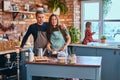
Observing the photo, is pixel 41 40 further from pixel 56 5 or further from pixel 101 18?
pixel 101 18

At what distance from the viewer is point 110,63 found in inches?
185

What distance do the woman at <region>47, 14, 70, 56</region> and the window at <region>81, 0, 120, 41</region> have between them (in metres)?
2.34

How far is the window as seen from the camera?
19.0 feet

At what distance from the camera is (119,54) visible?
4594mm

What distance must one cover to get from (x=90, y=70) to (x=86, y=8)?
3.22m

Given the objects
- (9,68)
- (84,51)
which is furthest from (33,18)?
Result: (9,68)

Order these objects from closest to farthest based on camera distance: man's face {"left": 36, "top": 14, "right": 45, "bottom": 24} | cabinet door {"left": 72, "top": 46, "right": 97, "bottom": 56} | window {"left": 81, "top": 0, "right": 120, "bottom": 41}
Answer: man's face {"left": 36, "top": 14, "right": 45, "bottom": 24} → cabinet door {"left": 72, "top": 46, "right": 97, "bottom": 56} → window {"left": 81, "top": 0, "right": 120, "bottom": 41}

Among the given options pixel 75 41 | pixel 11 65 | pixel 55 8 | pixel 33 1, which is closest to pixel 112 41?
pixel 75 41

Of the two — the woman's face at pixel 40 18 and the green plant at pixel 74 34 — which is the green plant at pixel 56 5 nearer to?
the green plant at pixel 74 34

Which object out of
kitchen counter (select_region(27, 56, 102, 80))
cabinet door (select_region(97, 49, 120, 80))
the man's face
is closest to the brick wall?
the man's face

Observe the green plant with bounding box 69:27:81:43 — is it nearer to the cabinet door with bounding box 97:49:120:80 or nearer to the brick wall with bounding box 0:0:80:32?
the brick wall with bounding box 0:0:80:32

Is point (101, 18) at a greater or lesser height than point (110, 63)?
greater

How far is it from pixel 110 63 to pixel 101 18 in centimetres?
153

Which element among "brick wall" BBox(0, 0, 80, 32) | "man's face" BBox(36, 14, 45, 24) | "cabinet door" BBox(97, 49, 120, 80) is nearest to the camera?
"man's face" BBox(36, 14, 45, 24)
